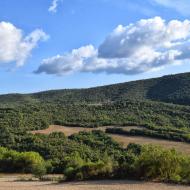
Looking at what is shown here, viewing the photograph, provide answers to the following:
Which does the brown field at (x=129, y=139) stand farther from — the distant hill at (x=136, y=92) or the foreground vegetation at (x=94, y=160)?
the distant hill at (x=136, y=92)

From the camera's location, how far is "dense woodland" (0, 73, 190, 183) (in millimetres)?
49688

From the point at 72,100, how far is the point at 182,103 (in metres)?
29.6

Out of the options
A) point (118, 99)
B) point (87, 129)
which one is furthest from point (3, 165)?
point (118, 99)

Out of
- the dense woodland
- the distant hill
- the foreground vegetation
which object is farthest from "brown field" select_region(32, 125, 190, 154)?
the distant hill

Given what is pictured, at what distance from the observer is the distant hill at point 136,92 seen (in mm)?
152125

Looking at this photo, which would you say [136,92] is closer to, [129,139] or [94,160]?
[129,139]

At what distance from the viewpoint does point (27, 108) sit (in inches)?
4946

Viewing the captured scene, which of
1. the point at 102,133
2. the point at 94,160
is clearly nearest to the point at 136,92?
the point at 102,133

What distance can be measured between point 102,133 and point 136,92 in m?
59.3

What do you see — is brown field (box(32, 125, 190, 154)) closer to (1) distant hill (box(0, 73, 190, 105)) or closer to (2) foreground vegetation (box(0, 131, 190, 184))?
(2) foreground vegetation (box(0, 131, 190, 184))

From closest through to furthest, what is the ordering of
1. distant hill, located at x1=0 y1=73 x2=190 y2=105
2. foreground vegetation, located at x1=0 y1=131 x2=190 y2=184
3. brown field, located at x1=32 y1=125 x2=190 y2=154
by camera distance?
foreground vegetation, located at x1=0 y1=131 x2=190 y2=184 < brown field, located at x1=32 y1=125 x2=190 y2=154 < distant hill, located at x1=0 y1=73 x2=190 y2=105

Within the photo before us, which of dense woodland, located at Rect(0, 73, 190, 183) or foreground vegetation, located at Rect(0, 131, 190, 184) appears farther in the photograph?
dense woodland, located at Rect(0, 73, 190, 183)

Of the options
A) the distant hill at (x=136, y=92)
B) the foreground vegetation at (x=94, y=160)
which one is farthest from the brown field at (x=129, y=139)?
the distant hill at (x=136, y=92)

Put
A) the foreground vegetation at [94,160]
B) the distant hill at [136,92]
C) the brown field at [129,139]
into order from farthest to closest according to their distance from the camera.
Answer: the distant hill at [136,92] → the brown field at [129,139] → the foreground vegetation at [94,160]
